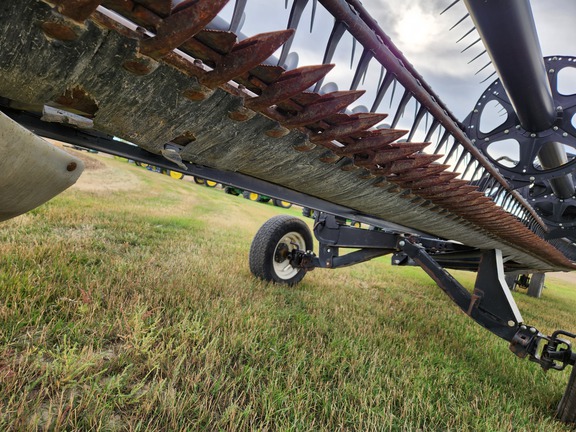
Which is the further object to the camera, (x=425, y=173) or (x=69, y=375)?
(x=425, y=173)

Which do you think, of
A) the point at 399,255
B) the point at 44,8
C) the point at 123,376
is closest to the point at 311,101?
the point at 44,8

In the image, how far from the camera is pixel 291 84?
833 millimetres

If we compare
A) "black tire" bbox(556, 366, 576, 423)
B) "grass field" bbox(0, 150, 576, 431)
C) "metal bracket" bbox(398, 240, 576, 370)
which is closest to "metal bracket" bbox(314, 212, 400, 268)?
"metal bracket" bbox(398, 240, 576, 370)

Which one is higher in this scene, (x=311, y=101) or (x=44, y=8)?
(x=311, y=101)

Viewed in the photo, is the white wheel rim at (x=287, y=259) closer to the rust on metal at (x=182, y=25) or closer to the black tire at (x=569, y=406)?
the black tire at (x=569, y=406)

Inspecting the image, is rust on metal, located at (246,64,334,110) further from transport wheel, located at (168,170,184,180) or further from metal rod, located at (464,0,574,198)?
metal rod, located at (464,0,574,198)

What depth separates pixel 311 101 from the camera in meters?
0.95

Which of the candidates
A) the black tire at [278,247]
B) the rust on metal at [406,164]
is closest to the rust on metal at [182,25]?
the rust on metal at [406,164]

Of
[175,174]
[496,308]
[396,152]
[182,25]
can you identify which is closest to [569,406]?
[496,308]

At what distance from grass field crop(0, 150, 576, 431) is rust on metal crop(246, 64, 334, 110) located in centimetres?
115

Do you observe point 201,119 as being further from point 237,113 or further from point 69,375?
point 69,375

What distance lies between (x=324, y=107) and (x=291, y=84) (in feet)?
0.52

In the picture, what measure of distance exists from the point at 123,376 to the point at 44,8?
1307 millimetres

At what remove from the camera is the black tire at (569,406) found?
1.94 meters
